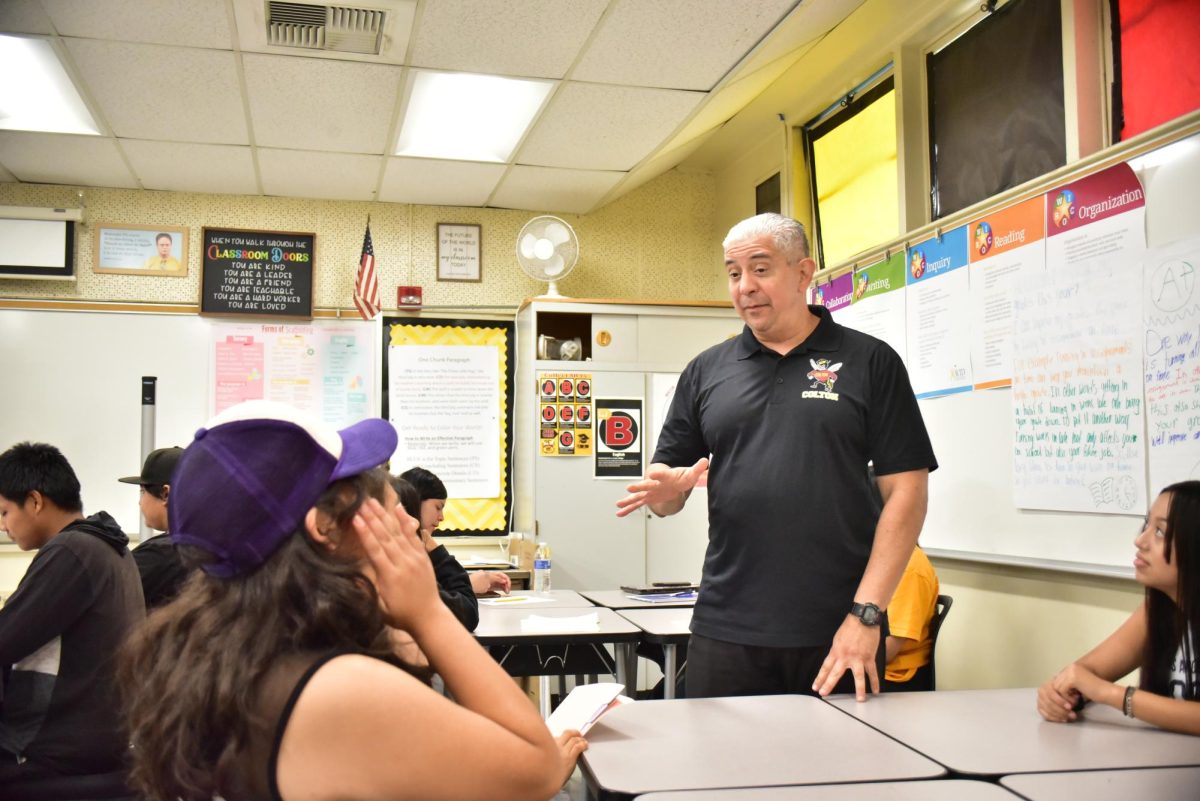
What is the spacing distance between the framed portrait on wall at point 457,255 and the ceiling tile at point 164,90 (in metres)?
1.41

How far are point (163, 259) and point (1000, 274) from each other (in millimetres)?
4451

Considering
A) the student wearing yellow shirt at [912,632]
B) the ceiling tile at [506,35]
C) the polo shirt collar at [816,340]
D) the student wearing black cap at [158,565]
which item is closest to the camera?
the polo shirt collar at [816,340]

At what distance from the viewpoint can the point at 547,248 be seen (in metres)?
5.39

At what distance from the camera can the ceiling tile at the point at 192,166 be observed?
467 centimetres

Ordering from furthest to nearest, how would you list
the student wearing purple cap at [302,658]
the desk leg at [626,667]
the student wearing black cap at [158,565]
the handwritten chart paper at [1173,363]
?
the desk leg at [626,667] → the student wearing black cap at [158,565] → the handwritten chart paper at [1173,363] → the student wearing purple cap at [302,658]

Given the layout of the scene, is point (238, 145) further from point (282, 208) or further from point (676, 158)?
point (676, 158)

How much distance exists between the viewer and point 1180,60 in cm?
272

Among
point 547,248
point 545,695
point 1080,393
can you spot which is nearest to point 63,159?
point 547,248

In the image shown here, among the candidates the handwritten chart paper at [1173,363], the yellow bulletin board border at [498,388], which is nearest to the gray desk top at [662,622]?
the handwritten chart paper at [1173,363]

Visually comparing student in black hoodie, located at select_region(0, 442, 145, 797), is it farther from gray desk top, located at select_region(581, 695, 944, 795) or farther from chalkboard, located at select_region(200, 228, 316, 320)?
chalkboard, located at select_region(200, 228, 316, 320)

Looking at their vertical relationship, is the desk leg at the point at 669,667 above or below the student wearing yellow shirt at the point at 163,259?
below

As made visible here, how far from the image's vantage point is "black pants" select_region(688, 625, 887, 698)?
1.87 meters

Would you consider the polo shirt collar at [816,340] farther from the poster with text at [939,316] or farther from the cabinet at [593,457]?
the cabinet at [593,457]

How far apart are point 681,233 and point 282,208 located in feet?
7.97
